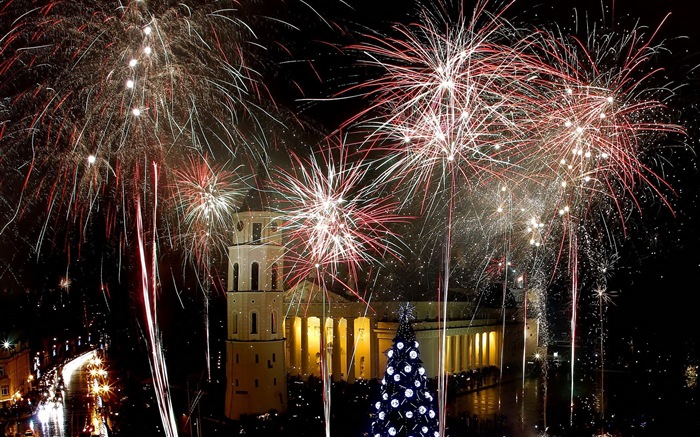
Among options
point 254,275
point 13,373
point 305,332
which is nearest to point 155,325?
point 254,275

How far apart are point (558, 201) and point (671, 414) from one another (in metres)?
10.4

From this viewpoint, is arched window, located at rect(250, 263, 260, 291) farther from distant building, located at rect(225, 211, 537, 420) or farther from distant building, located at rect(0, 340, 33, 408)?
distant building, located at rect(0, 340, 33, 408)

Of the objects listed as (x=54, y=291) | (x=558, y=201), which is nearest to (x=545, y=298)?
(x=558, y=201)

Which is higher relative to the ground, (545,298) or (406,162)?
(406,162)

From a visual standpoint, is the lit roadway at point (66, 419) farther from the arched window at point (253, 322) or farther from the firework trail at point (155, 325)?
the arched window at point (253, 322)

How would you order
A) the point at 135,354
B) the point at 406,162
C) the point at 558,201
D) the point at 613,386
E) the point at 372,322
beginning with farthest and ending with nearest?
1. the point at 135,354
2. the point at 372,322
3. the point at 613,386
4. the point at 558,201
5. the point at 406,162

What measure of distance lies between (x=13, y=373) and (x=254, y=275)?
15.7 m

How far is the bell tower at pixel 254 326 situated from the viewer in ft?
129

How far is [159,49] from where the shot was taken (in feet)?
55.8

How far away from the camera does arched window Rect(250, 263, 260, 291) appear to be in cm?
3997

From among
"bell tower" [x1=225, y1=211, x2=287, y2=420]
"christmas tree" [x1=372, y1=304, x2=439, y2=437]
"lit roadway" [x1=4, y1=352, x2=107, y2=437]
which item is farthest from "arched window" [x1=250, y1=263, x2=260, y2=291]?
"christmas tree" [x1=372, y1=304, x2=439, y2=437]

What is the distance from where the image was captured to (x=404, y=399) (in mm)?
16125

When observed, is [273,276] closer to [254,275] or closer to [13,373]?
[254,275]

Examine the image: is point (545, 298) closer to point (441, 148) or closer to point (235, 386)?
point (235, 386)
